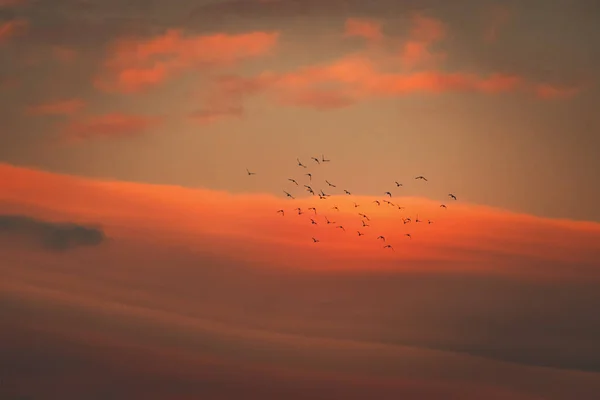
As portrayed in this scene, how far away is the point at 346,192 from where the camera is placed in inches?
1928

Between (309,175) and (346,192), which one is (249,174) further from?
(346,192)

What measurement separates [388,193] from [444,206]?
370 inches

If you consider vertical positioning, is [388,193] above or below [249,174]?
below

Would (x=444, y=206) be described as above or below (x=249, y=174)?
below

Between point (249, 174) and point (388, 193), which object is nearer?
point (388, 193)

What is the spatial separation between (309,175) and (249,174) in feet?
31.3

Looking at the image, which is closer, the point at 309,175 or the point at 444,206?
the point at 309,175

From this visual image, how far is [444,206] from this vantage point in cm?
5084

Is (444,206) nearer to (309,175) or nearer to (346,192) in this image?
(346,192)

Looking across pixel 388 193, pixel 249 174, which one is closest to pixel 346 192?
pixel 388 193

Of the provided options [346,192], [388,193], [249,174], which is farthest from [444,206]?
[249,174]

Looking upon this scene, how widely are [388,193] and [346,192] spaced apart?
554 cm

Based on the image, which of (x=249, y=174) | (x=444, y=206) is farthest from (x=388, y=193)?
(x=249, y=174)

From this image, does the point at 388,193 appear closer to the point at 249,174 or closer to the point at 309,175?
the point at 309,175
